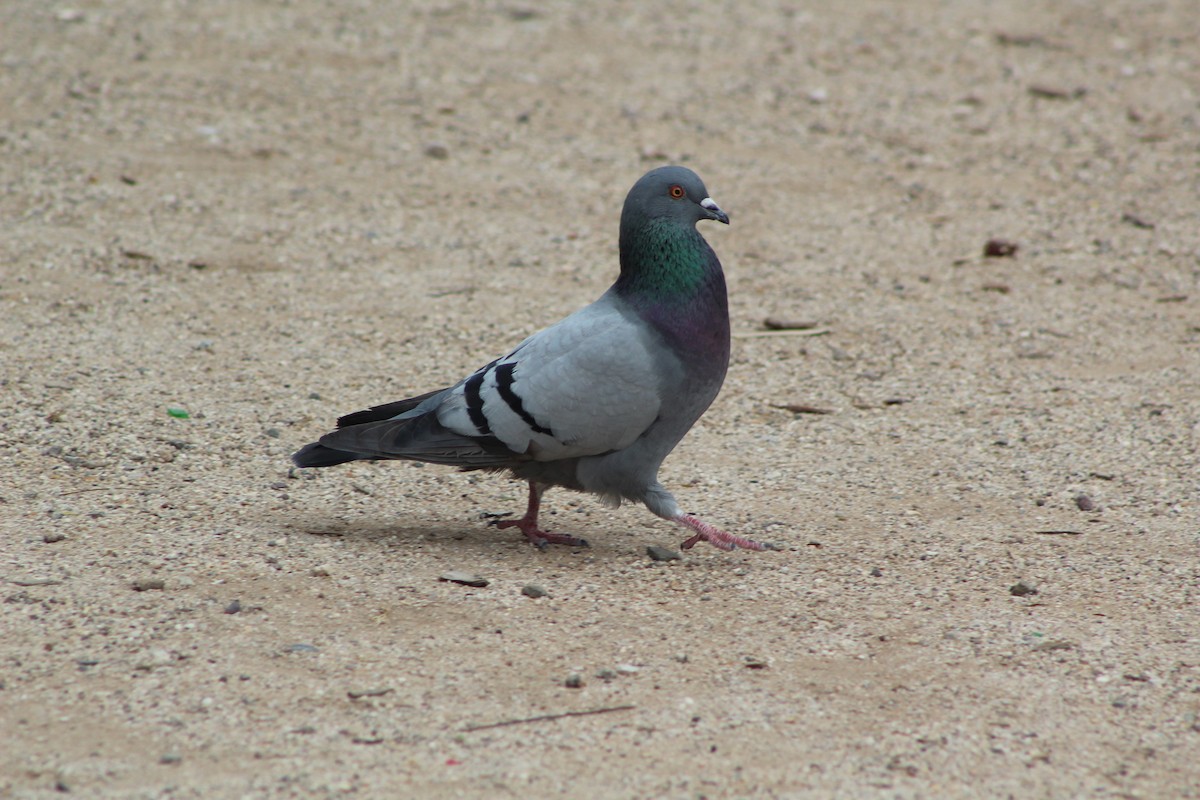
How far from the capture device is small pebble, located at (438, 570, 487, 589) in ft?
12.7

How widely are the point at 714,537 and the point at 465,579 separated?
0.83 m

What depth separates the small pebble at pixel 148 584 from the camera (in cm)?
365

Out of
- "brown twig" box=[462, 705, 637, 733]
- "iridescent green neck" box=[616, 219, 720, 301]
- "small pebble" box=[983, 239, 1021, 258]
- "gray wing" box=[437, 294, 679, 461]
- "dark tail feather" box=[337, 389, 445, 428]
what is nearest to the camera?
"brown twig" box=[462, 705, 637, 733]

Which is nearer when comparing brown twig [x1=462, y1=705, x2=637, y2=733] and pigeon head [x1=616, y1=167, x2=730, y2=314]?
brown twig [x1=462, y1=705, x2=637, y2=733]

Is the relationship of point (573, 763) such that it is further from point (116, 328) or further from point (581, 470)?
point (116, 328)

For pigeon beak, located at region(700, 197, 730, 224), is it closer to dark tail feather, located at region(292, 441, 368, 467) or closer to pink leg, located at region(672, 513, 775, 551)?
pink leg, located at region(672, 513, 775, 551)

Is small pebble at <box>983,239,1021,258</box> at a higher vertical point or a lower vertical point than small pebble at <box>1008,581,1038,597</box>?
higher

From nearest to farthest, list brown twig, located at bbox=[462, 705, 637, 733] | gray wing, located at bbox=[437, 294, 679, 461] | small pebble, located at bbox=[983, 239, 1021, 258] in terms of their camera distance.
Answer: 1. brown twig, located at bbox=[462, 705, 637, 733]
2. gray wing, located at bbox=[437, 294, 679, 461]
3. small pebble, located at bbox=[983, 239, 1021, 258]

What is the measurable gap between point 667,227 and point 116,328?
2888mm

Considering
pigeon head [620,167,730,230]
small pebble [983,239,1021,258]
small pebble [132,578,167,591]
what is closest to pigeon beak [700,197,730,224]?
pigeon head [620,167,730,230]

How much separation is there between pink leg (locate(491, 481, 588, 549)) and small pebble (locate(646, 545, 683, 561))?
0.80 feet

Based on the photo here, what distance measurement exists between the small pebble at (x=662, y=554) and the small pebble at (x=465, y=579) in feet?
2.04

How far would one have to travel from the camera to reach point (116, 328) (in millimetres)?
5773

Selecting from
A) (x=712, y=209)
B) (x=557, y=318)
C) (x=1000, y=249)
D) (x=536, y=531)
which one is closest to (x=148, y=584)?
(x=536, y=531)
